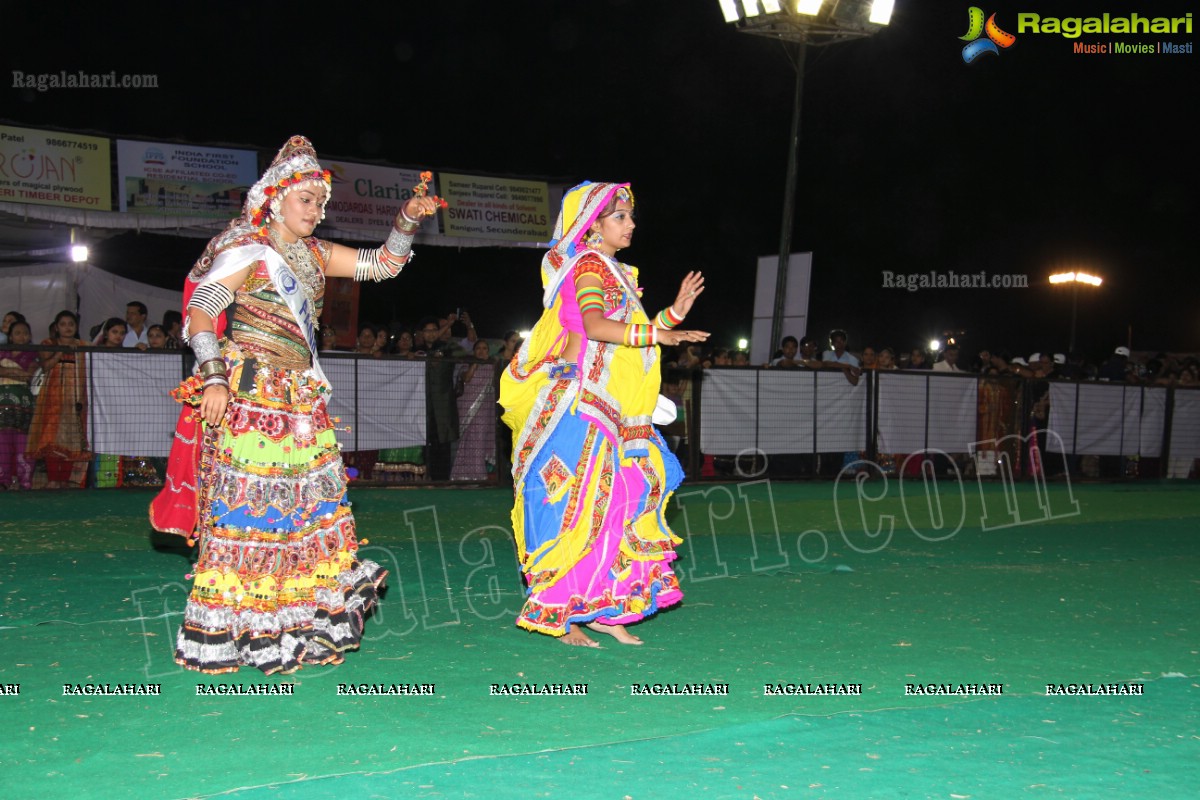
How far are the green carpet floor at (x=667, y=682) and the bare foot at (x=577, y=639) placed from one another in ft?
0.21

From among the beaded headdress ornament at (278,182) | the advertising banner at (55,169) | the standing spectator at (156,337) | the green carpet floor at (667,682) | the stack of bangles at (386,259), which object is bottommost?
the green carpet floor at (667,682)

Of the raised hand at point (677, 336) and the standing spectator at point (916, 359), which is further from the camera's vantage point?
the standing spectator at point (916, 359)

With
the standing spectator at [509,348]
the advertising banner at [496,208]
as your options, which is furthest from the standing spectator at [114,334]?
the advertising banner at [496,208]

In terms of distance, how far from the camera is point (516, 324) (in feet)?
99.5

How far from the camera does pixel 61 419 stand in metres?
10.0

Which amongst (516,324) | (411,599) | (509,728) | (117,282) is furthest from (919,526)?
(516,324)

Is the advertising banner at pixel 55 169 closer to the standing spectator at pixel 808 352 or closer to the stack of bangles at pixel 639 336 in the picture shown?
the standing spectator at pixel 808 352

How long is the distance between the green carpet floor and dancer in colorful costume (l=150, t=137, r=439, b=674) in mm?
184

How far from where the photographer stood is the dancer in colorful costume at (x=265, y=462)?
4043mm

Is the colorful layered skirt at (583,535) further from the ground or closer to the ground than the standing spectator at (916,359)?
closer to the ground

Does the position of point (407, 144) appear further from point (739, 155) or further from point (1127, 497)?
point (1127, 497)

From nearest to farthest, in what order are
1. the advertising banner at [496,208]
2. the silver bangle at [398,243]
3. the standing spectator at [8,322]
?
the silver bangle at [398,243] < the standing spectator at [8,322] < the advertising banner at [496,208]

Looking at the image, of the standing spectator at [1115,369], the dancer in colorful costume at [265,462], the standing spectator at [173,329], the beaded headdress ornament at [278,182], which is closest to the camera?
the dancer in colorful costume at [265,462]

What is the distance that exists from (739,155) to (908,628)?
1226 inches
